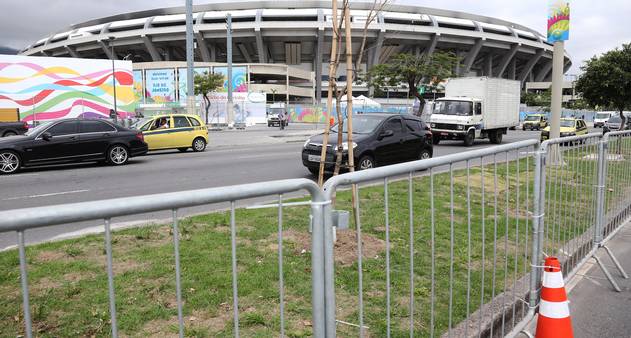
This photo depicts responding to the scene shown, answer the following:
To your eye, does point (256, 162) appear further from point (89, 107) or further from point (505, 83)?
point (89, 107)

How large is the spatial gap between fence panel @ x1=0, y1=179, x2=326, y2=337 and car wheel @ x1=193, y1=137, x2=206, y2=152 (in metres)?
13.9

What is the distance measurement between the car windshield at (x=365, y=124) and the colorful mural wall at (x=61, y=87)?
26418 mm

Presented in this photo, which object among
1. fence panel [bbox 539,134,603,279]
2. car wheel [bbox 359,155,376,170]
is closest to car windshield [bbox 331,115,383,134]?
car wheel [bbox 359,155,376,170]

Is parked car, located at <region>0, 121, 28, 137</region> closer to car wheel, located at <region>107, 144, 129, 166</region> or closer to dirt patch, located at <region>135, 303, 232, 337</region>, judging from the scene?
car wheel, located at <region>107, 144, 129, 166</region>

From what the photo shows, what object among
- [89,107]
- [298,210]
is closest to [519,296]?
[298,210]

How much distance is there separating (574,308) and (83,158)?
13021 mm

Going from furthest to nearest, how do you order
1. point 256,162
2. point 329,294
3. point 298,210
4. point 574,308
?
point 256,162 → point 574,308 → point 298,210 → point 329,294

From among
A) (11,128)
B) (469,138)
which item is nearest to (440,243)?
(469,138)

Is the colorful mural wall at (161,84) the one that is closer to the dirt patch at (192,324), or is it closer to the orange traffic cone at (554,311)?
the dirt patch at (192,324)

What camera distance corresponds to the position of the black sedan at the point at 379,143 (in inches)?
444

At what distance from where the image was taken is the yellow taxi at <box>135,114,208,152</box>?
17516mm

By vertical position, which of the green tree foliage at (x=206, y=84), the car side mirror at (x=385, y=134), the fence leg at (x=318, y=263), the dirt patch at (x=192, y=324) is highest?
the green tree foliage at (x=206, y=84)

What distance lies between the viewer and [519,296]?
411cm

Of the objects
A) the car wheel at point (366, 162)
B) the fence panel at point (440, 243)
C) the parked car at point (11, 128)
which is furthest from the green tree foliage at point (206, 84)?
the fence panel at point (440, 243)
